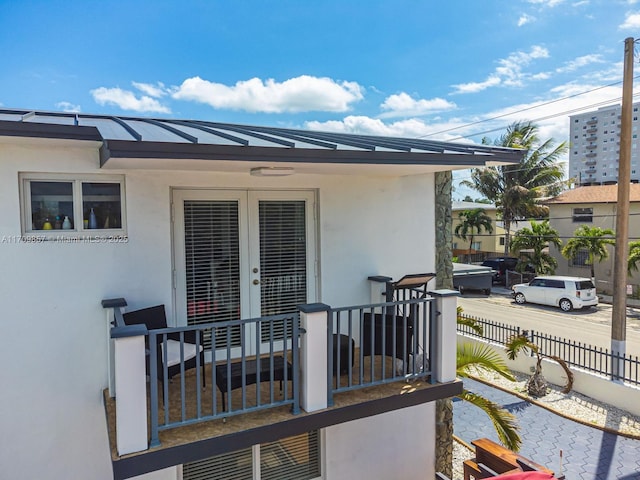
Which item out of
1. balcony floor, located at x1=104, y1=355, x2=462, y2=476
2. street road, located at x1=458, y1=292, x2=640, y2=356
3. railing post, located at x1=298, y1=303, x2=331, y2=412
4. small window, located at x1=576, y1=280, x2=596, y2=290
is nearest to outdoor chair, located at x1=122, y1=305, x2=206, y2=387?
balcony floor, located at x1=104, y1=355, x2=462, y2=476

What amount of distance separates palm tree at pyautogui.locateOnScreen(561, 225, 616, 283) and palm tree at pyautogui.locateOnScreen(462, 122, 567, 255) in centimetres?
466

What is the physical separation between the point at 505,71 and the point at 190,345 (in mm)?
34581

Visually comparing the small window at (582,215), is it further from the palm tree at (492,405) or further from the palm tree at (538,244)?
the palm tree at (492,405)

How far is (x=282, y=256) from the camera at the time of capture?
19.8 ft

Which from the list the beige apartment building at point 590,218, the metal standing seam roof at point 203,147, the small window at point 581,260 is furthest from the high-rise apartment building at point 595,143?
the metal standing seam roof at point 203,147

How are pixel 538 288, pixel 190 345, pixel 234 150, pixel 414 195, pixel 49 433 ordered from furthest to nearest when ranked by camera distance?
pixel 538 288 → pixel 414 195 → pixel 190 345 → pixel 49 433 → pixel 234 150

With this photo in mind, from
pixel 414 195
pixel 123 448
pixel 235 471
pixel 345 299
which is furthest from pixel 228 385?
pixel 414 195

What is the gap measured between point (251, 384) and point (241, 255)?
1.76m

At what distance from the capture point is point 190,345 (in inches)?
197

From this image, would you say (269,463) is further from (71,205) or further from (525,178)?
(525,178)

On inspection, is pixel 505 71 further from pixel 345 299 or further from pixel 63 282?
pixel 63 282

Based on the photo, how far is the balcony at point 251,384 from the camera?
357 centimetres

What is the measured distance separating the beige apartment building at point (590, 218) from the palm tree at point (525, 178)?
1066mm

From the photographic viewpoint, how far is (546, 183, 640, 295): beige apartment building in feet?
77.4
